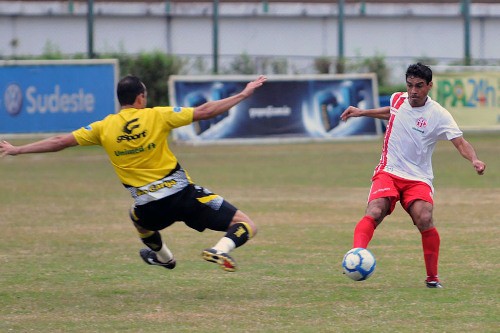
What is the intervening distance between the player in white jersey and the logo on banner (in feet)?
54.1

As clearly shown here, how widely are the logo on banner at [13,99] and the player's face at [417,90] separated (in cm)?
1669

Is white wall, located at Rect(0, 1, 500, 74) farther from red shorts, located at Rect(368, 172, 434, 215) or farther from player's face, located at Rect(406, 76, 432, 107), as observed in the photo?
red shorts, located at Rect(368, 172, 434, 215)

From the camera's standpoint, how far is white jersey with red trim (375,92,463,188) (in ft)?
27.9

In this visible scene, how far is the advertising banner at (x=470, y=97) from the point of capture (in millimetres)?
26359

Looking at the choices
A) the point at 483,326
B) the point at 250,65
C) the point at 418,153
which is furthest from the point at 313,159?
the point at 483,326

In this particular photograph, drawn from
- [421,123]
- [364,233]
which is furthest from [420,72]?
[364,233]

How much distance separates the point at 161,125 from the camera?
8039 millimetres

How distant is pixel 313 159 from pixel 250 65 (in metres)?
8.75

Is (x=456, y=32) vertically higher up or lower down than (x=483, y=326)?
higher up

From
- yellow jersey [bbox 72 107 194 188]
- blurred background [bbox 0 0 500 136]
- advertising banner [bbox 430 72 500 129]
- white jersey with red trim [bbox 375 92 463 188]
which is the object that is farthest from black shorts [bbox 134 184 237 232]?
blurred background [bbox 0 0 500 136]

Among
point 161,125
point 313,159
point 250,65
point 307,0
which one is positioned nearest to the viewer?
point 161,125

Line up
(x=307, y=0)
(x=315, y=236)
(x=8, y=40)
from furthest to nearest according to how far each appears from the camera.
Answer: (x=307, y=0) → (x=8, y=40) → (x=315, y=236)

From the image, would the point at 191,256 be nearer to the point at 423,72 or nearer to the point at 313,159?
the point at 423,72

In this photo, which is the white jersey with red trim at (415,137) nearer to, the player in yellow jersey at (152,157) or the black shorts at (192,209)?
the player in yellow jersey at (152,157)
